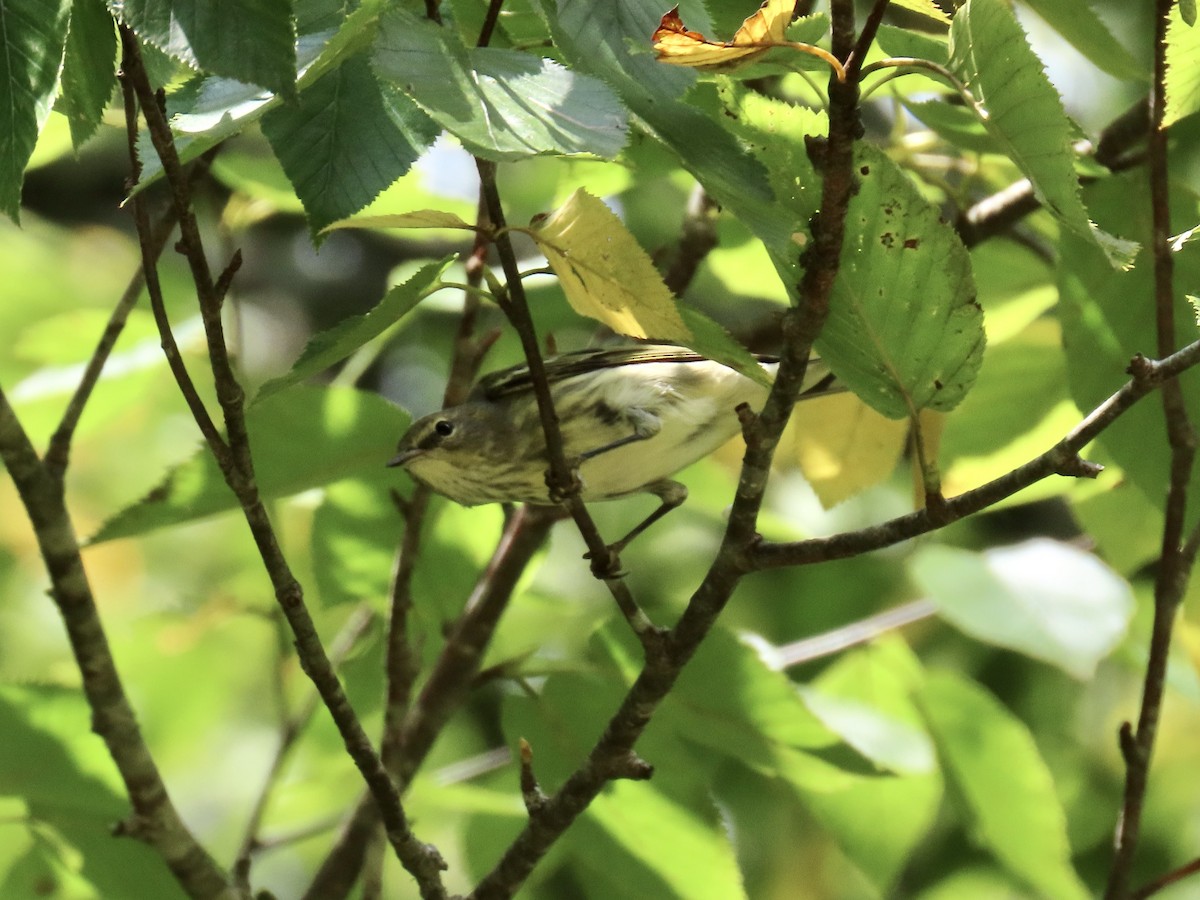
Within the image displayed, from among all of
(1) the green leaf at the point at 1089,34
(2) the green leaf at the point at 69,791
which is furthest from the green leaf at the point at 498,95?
(2) the green leaf at the point at 69,791

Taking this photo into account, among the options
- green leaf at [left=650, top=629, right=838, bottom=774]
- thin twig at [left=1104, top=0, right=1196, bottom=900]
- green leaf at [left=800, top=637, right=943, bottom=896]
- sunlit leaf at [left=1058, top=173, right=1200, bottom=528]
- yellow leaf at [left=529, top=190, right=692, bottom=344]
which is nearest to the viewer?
yellow leaf at [left=529, top=190, right=692, bottom=344]

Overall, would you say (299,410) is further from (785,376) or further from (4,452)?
(785,376)

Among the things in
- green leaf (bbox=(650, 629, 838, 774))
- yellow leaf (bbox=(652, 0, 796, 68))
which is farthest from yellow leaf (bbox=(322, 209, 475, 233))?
green leaf (bbox=(650, 629, 838, 774))

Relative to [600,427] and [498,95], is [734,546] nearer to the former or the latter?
[498,95]

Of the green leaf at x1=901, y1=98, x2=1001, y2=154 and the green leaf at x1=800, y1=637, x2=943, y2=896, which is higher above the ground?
the green leaf at x1=901, y1=98, x2=1001, y2=154

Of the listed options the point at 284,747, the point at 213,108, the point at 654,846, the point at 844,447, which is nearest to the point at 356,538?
the point at 284,747

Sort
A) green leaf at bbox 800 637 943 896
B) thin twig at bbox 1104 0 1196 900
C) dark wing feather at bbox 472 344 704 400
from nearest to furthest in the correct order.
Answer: thin twig at bbox 1104 0 1196 900
green leaf at bbox 800 637 943 896
dark wing feather at bbox 472 344 704 400

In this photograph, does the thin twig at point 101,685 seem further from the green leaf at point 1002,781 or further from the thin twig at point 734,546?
the green leaf at point 1002,781

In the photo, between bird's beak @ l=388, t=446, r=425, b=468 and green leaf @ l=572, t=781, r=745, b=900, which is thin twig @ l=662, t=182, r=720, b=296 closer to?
bird's beak @ l=388, t=446, r=425, b=468
